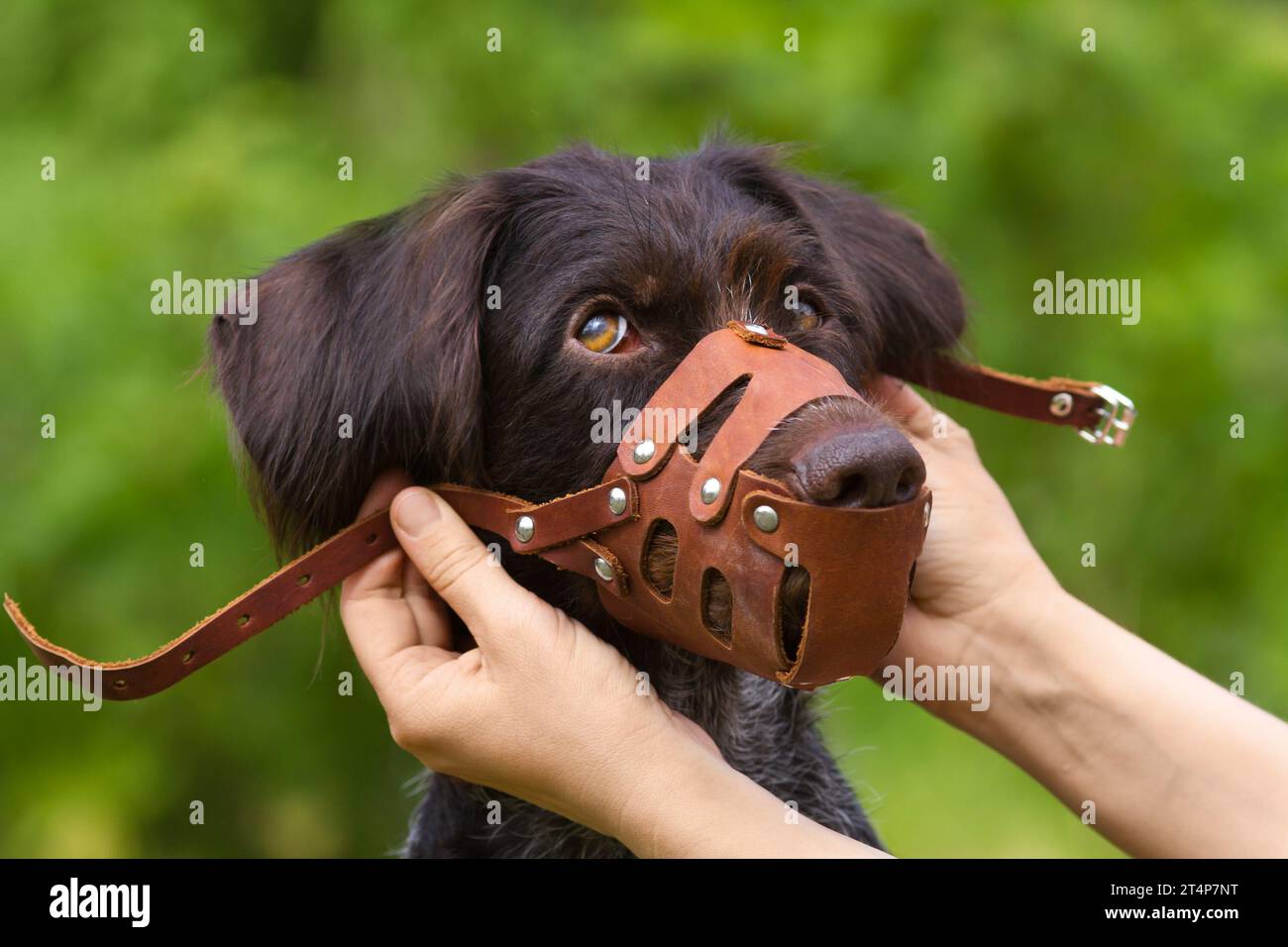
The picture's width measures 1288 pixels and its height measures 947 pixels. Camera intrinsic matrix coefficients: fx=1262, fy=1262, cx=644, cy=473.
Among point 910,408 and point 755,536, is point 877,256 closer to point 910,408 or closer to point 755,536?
point 910,408

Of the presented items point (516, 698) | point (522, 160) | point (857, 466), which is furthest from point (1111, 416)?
point (522, 160)

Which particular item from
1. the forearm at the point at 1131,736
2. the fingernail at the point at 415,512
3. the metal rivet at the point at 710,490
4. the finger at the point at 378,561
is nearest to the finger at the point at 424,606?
the finger at the point at 378,561

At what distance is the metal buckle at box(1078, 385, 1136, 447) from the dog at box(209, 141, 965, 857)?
58 cm

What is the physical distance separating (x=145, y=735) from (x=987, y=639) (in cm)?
320

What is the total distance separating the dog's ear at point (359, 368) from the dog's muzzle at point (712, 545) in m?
0.10

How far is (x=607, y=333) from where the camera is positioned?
2.33 m

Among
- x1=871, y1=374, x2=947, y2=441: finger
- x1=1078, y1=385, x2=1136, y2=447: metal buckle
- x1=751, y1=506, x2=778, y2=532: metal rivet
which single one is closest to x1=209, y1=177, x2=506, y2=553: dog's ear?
x1=751, y1=506, x2=778, y2=532: metal rivet

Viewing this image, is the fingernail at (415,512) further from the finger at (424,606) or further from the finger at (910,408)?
the finger at (910,408)

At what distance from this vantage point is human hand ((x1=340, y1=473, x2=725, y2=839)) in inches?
88.3

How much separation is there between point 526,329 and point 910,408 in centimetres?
100

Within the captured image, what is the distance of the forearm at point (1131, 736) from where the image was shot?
2488mm

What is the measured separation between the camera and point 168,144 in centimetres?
482
